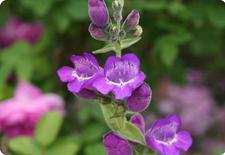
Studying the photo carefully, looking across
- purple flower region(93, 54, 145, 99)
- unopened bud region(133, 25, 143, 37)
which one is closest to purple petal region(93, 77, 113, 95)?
purple flower region(93, 54, 145, 99)

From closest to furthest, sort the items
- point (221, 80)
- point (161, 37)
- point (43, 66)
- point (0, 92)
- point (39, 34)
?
point (0, 92), point (161, 37), point (43, 66), point (39, 34), point (221, 80)

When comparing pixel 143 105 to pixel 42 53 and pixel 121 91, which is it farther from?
pixel 42 53

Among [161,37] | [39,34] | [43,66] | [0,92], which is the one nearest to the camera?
[0,92]

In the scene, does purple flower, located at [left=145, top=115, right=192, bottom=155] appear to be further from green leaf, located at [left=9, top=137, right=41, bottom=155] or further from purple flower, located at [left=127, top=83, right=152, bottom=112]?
green leaf, located at [left=9, top=137, right=41, bottom=155]

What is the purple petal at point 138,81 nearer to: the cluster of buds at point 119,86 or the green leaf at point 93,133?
the cluster of buds at point 119,86

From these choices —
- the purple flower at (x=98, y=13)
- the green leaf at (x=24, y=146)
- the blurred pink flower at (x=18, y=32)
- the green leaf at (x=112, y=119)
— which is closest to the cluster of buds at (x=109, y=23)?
the purple flower at (x=98, y=13)

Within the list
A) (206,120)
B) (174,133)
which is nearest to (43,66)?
(206,120)
